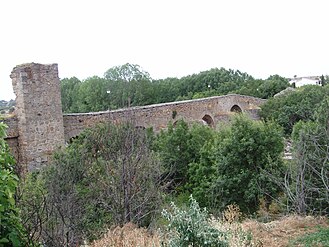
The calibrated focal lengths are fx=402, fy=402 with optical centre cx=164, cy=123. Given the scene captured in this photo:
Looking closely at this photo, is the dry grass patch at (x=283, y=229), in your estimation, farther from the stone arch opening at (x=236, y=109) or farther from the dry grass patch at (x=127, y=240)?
the stone arch opening at (x=236, y=109)

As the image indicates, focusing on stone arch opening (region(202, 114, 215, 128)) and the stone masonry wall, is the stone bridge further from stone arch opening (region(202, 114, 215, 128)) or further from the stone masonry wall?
stone arch opening (region(202, 114, 215, 128))

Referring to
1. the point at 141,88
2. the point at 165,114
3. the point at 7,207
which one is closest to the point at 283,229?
the point at 7,207

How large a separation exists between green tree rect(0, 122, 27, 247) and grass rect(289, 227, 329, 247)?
17.6ft

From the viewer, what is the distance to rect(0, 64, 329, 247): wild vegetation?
679 cm

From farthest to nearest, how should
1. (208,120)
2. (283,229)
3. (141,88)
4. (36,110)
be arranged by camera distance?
1. (141,88)
2. (208,120)
3. (36,110)
4. (283,229)

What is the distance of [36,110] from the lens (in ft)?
39.9

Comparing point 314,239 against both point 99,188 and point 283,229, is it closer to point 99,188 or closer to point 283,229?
point 283,229

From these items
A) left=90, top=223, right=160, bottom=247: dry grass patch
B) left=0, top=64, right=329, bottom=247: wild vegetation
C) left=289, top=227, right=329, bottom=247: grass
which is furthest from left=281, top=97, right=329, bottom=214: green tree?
left=90, top=223, right=160, bottom=247: dry grass patch

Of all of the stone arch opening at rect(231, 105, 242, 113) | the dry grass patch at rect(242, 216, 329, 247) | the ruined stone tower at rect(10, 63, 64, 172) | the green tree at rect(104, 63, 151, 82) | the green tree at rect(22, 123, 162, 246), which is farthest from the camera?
the green tree at rect(104, 63, 151, 82)

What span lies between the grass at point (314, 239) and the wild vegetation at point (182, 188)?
0.06 ft

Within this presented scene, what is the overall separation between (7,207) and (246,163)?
1025 cm

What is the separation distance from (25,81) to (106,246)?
23.4 feet

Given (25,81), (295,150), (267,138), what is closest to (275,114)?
(267,138)

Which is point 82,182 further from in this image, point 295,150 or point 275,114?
point 275,114
